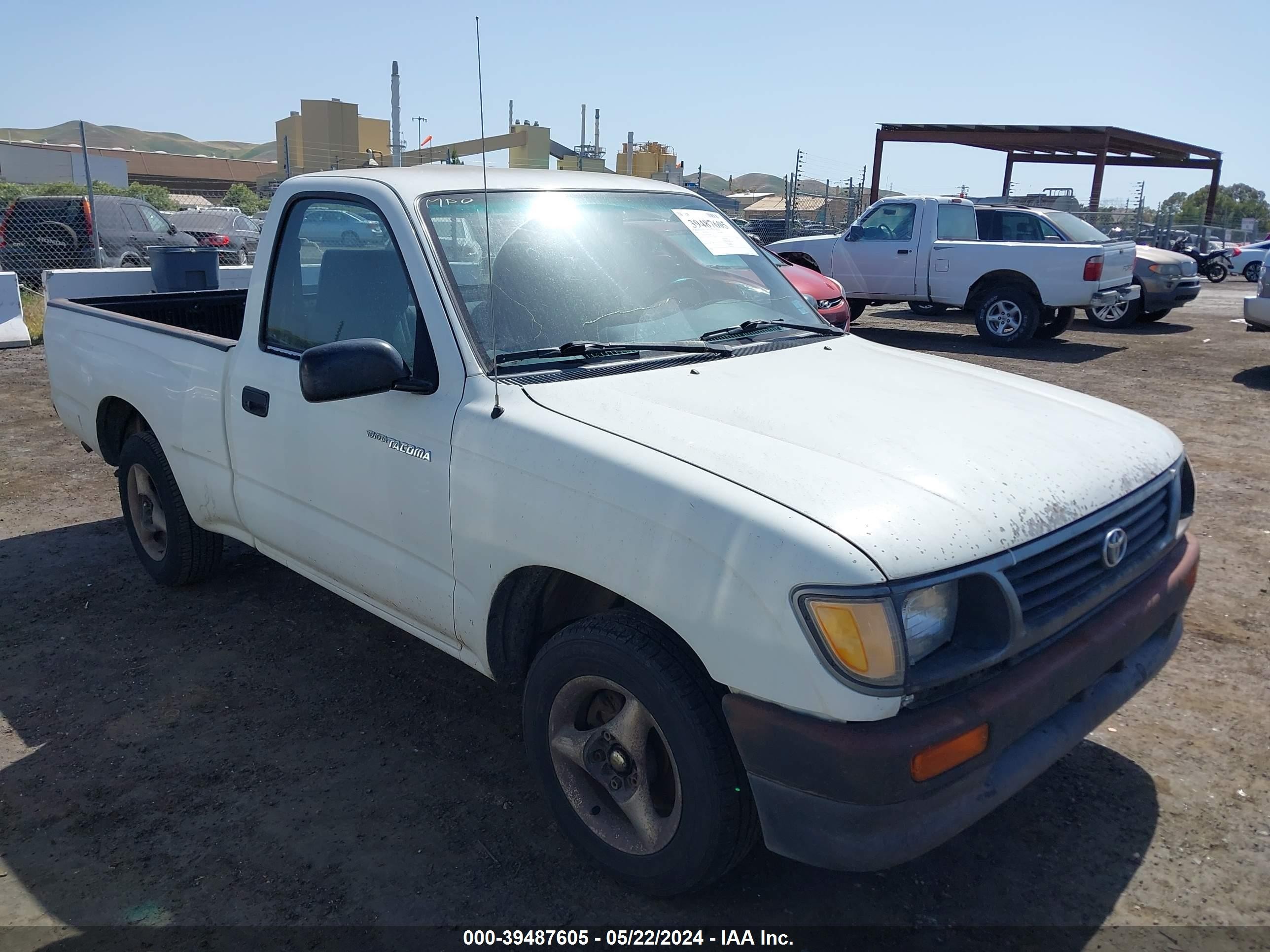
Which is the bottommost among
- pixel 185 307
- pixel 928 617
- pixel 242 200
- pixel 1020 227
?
pixel 928 617

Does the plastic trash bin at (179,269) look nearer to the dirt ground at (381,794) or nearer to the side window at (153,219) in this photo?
the dirt ground at (381,794)

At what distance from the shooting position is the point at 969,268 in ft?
42.9

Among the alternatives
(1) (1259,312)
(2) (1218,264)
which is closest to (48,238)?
(1) (1259,312)

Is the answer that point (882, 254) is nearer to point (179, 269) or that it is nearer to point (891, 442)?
point (179, 269)

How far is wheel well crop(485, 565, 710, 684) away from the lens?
9.41 ft

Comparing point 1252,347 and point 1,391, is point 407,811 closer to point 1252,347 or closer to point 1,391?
point 1,391

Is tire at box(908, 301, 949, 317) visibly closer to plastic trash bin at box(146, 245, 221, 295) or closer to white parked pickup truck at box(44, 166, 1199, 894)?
plastic trash bin at box(146, 245, 221, 295)

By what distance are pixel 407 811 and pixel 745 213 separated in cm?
3160

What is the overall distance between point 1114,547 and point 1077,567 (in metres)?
0.17

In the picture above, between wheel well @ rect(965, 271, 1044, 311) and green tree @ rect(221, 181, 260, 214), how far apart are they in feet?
99.0

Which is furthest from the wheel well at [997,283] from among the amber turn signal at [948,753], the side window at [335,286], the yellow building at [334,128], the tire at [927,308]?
the yellow building at [334,128]

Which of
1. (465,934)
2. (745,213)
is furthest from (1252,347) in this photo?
(745,213)

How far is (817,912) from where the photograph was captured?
270 cm

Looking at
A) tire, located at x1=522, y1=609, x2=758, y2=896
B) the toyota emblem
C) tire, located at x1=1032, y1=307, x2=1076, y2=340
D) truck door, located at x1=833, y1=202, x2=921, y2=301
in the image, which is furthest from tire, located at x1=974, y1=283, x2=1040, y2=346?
tire, located at x1=522, y1=609, x2=758, y2=896
